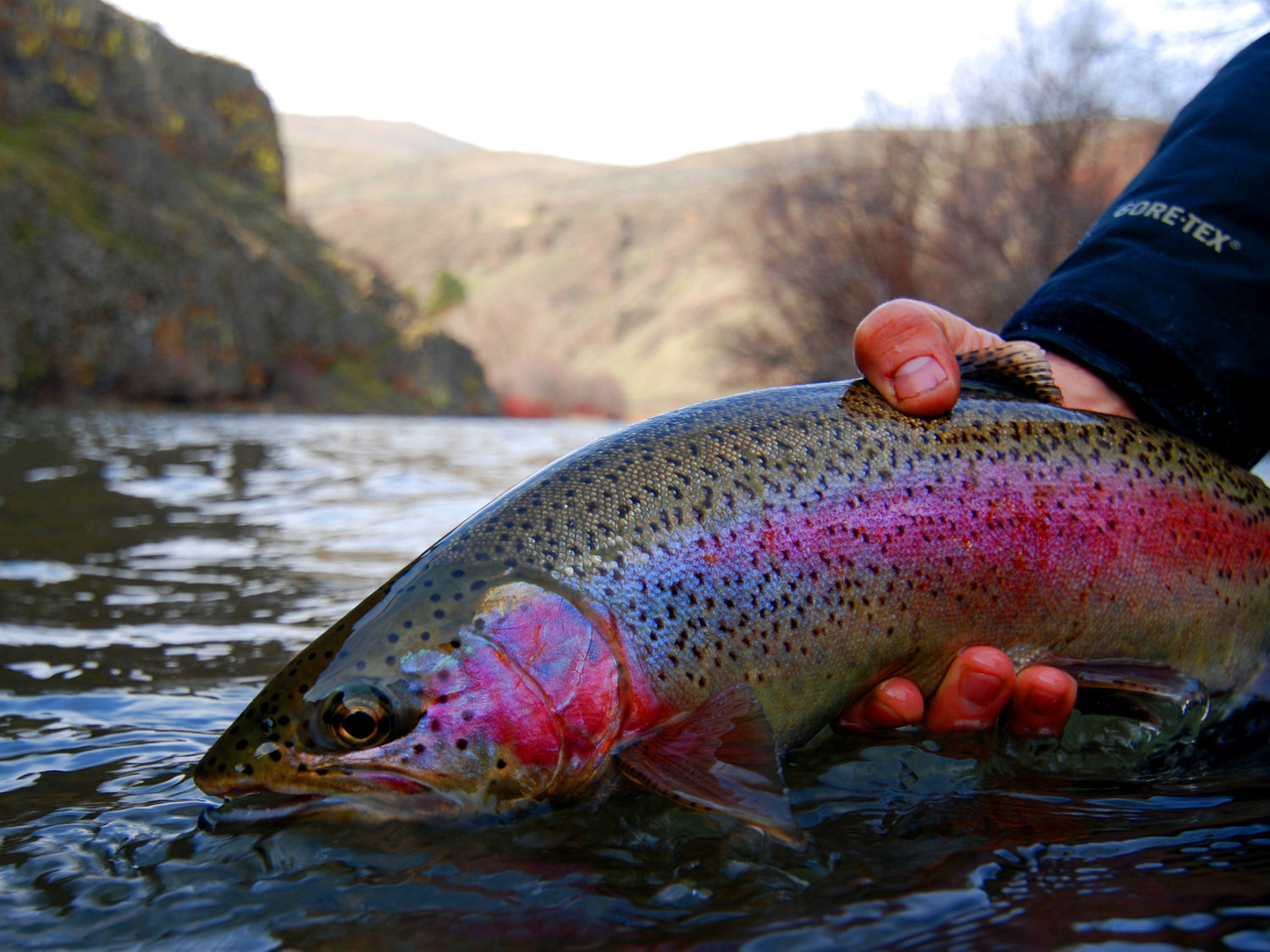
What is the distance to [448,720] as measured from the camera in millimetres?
1829

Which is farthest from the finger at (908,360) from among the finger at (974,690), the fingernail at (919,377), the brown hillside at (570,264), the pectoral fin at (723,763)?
the brown hillside at (570,264)

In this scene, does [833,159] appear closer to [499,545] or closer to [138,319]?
[138,319]

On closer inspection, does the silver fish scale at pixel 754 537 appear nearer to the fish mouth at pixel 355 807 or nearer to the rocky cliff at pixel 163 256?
the fish mouth at pixel 355 807

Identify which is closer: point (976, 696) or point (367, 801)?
point (367, 801)

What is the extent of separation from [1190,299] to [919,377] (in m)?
1.04

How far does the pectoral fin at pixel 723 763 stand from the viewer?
172cm

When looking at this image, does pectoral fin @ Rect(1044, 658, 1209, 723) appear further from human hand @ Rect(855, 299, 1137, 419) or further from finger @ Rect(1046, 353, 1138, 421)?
finger @ Rect(1046, 353, 1138, 421)

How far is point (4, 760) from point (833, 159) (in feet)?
119

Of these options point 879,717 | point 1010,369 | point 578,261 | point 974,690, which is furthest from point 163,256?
point 578,261

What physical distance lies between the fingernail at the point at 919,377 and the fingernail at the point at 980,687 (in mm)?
661

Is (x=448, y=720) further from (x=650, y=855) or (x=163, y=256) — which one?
(x=163, y=256)

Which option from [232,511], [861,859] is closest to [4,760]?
[861,859]

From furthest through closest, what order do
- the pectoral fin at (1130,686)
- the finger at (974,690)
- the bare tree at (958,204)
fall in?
1. the bare tree at (958,204)
2. the pectoral fin at (1130,686)
3. the finger at (974,690)

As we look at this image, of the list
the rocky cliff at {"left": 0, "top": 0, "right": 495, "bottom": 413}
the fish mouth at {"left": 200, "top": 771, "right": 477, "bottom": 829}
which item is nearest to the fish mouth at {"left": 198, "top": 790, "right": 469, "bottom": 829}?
the fish mouth at {"left": 200, "top": 771, "right": 477, "bottom": 829}
